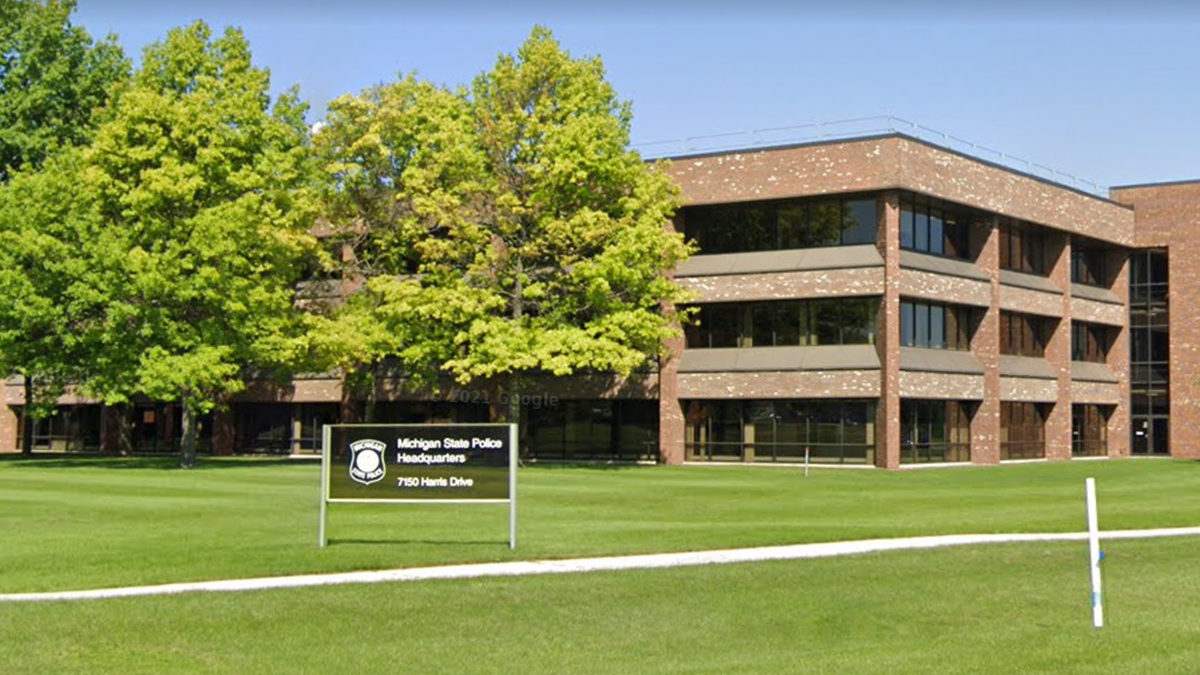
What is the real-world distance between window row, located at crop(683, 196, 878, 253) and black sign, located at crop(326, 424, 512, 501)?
1335 inches

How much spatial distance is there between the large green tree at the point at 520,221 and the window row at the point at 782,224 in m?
3.74

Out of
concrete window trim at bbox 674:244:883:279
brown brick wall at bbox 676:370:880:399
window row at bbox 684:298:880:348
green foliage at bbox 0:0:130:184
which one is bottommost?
brown brick wall at bbox 676:370:880:399

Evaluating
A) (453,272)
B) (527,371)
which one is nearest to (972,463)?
(527,371)

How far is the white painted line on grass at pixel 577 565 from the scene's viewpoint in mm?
15883

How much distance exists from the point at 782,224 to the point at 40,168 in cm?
3099

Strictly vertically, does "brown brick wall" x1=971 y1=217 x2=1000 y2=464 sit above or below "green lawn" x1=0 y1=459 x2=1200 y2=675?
above

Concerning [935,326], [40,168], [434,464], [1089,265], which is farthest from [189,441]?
[1089,265]

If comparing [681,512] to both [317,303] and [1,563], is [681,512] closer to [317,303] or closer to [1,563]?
[1,563]

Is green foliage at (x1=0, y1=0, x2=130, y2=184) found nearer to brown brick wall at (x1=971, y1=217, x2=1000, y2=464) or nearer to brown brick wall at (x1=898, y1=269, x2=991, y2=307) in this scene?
brown brick wall at (x1=898, y1=269, x2=991, y2=307)

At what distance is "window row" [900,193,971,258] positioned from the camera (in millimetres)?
53188

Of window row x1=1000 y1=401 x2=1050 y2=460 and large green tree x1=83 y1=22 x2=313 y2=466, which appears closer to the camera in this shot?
large green tree x1=83 y1=22 x2=313 y2=466

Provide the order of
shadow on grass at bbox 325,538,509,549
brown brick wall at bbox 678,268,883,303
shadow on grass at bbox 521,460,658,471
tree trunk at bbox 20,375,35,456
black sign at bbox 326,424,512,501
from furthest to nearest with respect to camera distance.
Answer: tree trunk at bbox 20,375,35,456
brown brick wall at bbox 678,268,883,303
shadow on grass at bbox 521,460,658,471
shadow on grass at bbox 325,538,509,549
black sign at bbox 326,424,512,501

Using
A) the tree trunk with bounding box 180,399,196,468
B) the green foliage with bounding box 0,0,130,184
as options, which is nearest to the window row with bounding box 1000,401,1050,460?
the tree trunk with bounding box 180,399,196,468

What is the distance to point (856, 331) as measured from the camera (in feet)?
172
